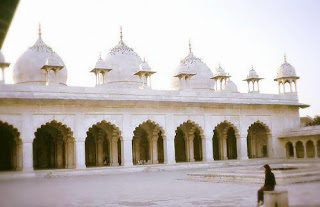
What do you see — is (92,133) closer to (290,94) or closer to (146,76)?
(146,76)

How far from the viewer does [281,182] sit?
8.70 meters

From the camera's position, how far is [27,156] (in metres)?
15.0

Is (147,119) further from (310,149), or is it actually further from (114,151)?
(310,149)

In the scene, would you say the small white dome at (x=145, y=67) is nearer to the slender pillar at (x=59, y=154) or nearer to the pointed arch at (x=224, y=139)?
the pointed arch at (x=224, y=139)

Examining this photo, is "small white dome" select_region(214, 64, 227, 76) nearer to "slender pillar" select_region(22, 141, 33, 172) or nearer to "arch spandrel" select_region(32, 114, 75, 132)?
"arch spandrel" select_region(32, 114, 75, 132)

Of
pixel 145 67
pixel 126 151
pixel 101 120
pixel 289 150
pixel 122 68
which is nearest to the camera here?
pixel 101 120

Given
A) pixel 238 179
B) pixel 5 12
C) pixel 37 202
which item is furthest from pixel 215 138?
pixel 5 12

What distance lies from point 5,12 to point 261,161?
725 inches

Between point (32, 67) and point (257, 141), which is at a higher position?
point (32, 67)

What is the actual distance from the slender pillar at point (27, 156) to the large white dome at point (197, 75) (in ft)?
34.7

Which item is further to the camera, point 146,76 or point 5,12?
point 146,76

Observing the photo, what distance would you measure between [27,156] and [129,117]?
13.7ft

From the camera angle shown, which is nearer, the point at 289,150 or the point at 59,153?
the point at 59,153

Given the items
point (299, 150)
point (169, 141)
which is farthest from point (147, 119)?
point (299, 150)
